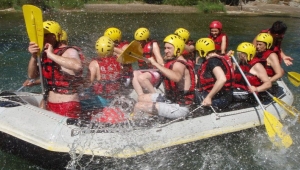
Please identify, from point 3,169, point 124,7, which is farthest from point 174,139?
point 124,7

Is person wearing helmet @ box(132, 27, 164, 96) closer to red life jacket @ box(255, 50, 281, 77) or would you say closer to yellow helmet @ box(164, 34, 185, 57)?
yellow helmet @ box(164, 34, 185, 57)

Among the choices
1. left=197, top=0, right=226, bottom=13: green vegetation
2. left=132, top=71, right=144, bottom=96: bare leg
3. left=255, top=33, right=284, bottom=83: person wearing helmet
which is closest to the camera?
left=132, top=71, right=144, bottom=96: bare leg

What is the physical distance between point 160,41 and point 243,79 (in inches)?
322

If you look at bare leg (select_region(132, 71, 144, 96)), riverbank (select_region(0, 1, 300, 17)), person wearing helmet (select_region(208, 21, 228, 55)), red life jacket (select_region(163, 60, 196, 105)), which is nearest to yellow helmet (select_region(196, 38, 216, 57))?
red life jacket (select_region(163, 60, 196, 105))

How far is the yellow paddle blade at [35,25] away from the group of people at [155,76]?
0.27 feet

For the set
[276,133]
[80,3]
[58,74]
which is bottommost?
[80,3]

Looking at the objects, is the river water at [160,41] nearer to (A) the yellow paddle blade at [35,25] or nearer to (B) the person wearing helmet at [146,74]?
(B) the person wearing helmet at [146,74]

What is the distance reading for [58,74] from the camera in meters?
5.31

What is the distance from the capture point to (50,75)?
534 cm

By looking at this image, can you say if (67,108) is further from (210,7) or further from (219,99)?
(210,7)

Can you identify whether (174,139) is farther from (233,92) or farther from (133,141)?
(233,92)

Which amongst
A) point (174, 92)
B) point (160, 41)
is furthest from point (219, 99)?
point (160, 41)

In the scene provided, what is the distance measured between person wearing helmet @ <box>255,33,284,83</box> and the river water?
2.78 feet

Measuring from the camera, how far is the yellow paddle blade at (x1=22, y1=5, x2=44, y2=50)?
5.10m
